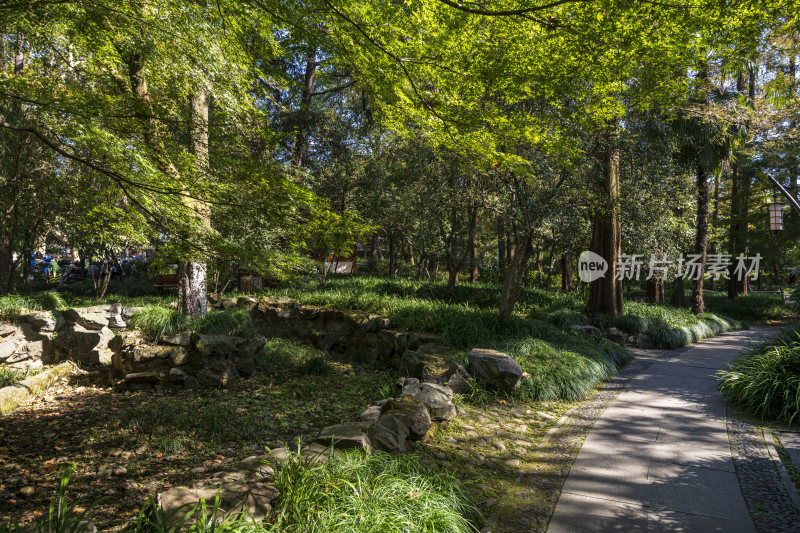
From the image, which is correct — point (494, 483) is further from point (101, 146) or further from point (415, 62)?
point (101, 146)

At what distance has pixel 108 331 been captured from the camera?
7.82 m

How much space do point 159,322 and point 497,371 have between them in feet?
20.2

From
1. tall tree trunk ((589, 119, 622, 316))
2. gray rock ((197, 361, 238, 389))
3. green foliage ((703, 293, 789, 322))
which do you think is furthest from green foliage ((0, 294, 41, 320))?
green foliage ((703, 293, 789, 322))

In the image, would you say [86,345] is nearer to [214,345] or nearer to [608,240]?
[214,345]

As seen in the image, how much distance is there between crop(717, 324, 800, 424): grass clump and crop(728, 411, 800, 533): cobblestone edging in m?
0.52

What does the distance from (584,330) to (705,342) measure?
4385 mm

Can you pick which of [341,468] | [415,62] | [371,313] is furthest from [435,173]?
[341,468]

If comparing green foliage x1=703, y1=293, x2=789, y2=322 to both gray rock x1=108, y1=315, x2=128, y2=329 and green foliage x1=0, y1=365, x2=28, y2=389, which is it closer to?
gray rock x1=108, y1=315, x2=128, y2=329

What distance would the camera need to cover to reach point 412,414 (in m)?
4.08

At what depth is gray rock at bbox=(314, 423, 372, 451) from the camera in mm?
3328

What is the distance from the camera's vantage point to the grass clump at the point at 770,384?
4.81 m

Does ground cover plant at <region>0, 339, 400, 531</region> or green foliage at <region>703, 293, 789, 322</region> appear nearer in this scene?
ground cover plant at <region>0, 339, 400, 531</region>

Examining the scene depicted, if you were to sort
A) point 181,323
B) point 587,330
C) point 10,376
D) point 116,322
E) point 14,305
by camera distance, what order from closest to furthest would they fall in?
point 10,376, point 181,323, point 116,322, point 14,305, point 587,330

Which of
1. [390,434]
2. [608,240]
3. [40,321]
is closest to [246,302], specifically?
[40,321]
